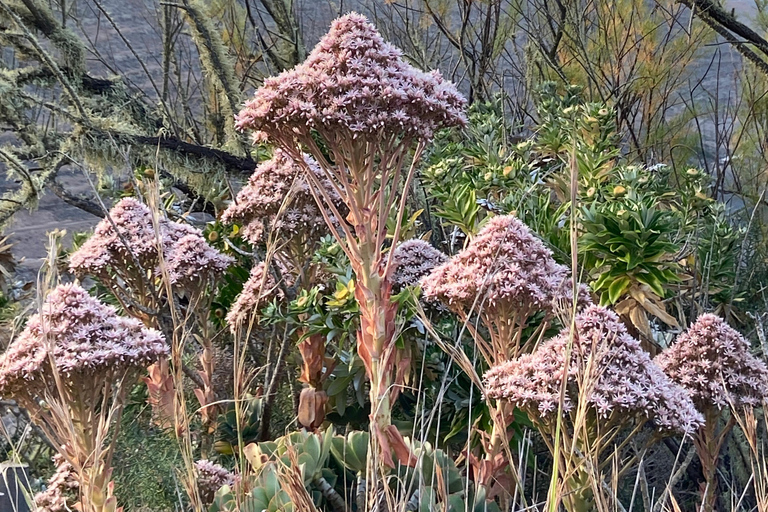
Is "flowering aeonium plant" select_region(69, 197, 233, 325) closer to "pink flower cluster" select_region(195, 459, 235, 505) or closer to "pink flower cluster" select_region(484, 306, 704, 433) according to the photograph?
"pink flower cluster" select_region(195, 459, 235, 505)

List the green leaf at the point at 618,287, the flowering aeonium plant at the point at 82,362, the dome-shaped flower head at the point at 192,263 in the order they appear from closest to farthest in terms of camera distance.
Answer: the flowering aeonium plant at the point at 82,362 → the green leaf at the point at 618,287 → the dome-shaped flower head at the point at 192,263

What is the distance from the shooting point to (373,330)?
162 cm

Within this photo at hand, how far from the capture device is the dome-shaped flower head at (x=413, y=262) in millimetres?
2100

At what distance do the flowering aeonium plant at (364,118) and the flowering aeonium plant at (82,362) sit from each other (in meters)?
0.47

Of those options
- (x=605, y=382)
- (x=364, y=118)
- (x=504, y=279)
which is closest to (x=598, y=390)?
(x=605, y=382)

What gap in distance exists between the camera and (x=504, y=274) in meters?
1.69

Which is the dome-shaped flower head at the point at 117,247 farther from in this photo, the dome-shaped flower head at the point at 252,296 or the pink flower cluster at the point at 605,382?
the pink flower cluster at the point at 605,382

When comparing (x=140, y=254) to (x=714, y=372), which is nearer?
(x=714, y=372)

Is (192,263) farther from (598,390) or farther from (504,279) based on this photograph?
(598,390)

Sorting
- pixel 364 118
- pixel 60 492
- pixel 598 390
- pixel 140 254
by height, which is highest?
pixel 364 118

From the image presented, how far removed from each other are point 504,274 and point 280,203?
825 millimetres

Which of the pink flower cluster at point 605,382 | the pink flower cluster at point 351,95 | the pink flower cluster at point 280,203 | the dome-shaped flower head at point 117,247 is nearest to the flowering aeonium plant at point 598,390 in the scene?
the pink flower cluster at point 605,382

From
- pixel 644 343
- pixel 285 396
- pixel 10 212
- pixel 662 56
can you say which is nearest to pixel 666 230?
pixel 644 343

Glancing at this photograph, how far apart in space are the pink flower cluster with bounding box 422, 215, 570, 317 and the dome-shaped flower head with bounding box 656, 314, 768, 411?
0.31 meters
